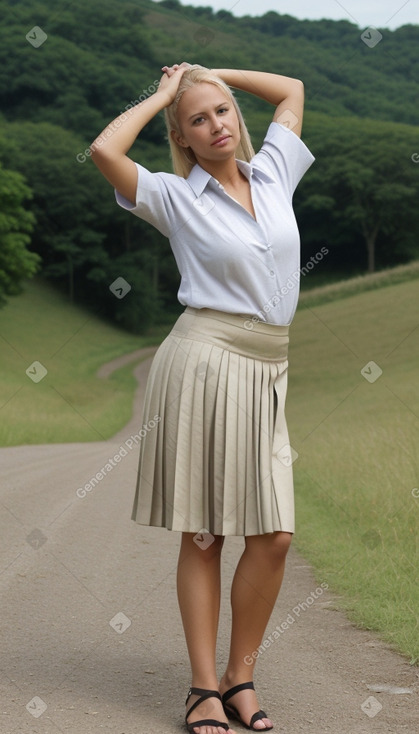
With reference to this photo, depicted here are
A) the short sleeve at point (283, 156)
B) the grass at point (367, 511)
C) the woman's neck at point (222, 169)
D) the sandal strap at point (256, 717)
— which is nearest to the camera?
the sandal strap at point (256, 717)

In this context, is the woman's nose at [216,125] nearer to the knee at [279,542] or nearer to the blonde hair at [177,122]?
the blonde hair at [177,122]

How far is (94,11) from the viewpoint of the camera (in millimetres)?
89188

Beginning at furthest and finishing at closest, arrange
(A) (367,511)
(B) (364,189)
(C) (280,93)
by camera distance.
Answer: (B) (364,189) < (A) (367,511) < (C) (280,93)

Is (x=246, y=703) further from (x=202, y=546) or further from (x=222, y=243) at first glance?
(x=222, y=243)

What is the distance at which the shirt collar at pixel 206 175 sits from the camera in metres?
3.59

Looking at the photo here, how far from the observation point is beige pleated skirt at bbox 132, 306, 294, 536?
3484mm

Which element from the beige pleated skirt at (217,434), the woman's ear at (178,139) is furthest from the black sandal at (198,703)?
the woman's ear at (178,139)

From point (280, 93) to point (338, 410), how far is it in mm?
21356

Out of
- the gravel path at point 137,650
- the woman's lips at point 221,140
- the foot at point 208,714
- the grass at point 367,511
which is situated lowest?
the grass at point 367,511

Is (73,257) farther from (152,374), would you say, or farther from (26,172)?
(152,374)

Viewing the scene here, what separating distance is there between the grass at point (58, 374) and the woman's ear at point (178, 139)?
16254mm

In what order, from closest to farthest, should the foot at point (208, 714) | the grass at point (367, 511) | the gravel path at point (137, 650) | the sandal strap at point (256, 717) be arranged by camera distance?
the foot at point (208, 714)
the sandal strap at point (256, 717)
the gravel path at point (137, 650)
the grass at point (367, 511)

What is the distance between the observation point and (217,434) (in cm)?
352

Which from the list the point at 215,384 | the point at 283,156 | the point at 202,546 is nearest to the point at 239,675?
the point at 202,546
